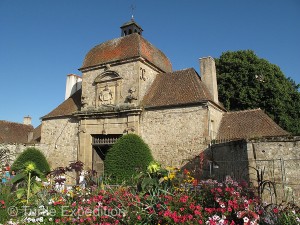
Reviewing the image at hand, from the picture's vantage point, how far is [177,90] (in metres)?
15.2

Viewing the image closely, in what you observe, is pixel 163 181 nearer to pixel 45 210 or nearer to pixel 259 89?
pixel 45 210

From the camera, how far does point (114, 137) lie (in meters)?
15.9

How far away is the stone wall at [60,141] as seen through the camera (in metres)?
17.1

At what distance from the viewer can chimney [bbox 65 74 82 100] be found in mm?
22013

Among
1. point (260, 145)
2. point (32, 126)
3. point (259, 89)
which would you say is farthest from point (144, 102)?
point (32, 126)

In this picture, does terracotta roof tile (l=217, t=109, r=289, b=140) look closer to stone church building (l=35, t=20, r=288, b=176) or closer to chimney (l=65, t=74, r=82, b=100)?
stone church building (l=35, t=20, r=288, b=176)

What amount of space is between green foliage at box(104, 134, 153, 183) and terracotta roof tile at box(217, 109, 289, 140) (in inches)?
154

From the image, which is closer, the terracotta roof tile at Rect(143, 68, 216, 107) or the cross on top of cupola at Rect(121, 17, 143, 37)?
the terracotta roof tile at Rect(143, 68, 216, 107)

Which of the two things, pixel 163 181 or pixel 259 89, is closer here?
pixel 163 181

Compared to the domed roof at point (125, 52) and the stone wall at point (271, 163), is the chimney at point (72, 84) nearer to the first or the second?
the domed roof at point (125, 52)

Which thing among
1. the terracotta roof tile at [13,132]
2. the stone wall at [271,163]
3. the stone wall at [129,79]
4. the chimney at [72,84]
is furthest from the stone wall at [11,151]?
the stone wall at [271,163]

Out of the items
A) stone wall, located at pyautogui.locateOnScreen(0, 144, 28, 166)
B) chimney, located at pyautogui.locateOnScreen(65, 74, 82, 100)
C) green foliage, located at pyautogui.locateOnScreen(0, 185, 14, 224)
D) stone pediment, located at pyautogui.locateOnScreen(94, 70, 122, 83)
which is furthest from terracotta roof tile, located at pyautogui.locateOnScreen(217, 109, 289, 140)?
chimney, located at pyautogui.locateOnScreen(65, 74, 82, 100)

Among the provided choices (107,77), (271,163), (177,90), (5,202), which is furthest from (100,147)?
(5,202)

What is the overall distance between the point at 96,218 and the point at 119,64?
13139mm
